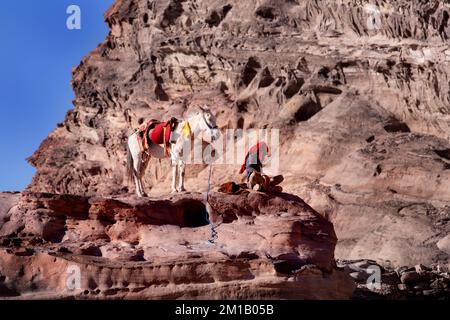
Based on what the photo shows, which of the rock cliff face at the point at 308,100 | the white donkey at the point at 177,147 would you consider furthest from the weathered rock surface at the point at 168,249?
the rock cliff face at the point at 308,100

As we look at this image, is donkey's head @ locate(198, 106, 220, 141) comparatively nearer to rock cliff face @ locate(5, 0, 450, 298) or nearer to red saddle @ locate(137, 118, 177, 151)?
red saddle @ locate(137, 118, 177, 151)

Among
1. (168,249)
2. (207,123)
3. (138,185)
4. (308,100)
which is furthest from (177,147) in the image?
(308,100)

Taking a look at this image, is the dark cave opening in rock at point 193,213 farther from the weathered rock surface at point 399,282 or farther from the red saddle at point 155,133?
the weathered rock surface at point 399,282

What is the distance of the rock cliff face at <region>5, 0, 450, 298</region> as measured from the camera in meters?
29.0

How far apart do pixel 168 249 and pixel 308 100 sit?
1899cm

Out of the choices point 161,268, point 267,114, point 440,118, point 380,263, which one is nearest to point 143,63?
point 267,114

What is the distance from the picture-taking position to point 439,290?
72.1ft

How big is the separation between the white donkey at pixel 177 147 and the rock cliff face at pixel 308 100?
875 cm

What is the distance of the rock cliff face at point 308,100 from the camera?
29.0 metres

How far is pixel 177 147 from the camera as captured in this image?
19.5 metres

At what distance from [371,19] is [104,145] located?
548 inches

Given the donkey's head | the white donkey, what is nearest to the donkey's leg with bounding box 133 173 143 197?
the white donkey
